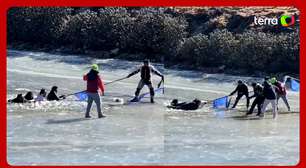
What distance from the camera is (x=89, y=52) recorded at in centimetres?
2909

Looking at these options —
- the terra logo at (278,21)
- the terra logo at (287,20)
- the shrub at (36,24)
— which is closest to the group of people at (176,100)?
the terra logo at (278,21)

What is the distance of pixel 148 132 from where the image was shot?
17.4 m

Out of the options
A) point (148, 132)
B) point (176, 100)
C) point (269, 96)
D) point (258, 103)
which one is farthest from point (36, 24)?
point (148, 132)

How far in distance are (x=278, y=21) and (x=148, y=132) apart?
1193 centimetres

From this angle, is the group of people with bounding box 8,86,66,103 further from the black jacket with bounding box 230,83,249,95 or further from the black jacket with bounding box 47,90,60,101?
the black jacket with bounding box 230,83,249,95

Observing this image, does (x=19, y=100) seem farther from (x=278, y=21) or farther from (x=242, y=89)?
(x=278, y=21)

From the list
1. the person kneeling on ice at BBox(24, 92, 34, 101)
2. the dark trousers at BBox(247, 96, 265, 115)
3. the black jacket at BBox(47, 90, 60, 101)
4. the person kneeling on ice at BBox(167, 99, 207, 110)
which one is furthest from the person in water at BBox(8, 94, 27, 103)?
the dark trousers at BBox(247, 96, 265, 115)

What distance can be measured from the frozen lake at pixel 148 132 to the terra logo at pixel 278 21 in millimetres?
4280

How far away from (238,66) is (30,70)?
7.41 metres

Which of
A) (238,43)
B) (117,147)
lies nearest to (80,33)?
(238,43)

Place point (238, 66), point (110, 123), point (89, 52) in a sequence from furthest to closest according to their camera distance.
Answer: point (89, 52), point (238, 66), point (110, 123)

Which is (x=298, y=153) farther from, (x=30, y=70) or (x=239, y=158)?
(x=30, y=70)

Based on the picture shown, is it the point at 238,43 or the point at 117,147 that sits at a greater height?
the point at 238,43

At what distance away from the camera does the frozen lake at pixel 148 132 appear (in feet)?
49.4
